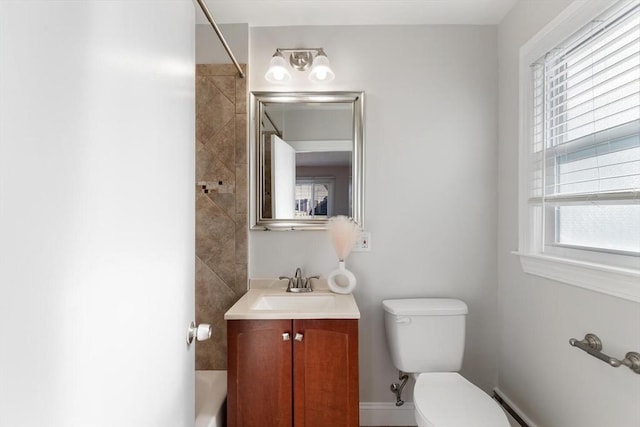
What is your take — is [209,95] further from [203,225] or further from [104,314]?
[104,314]

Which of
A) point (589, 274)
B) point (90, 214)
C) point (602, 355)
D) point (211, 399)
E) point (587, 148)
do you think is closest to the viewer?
point (90, 214)

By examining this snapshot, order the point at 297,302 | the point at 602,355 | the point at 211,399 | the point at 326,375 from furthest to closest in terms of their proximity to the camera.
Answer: the point at 297,302
the point at 211,399
the point at 326,375
the point at 602,355

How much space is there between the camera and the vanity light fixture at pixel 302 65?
2.03m

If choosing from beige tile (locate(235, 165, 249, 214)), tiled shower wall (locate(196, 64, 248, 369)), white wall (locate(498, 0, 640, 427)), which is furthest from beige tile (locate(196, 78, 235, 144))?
white wall (locate(498, 0, 640, 427))

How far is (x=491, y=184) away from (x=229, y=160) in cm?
157

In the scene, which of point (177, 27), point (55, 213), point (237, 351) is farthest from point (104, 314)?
point (237, 351)

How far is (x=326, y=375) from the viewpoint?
1644 millimetres

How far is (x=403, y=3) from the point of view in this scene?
1931 mm

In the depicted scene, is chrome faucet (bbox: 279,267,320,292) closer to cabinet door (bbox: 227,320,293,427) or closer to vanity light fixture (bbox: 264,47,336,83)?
cabinet door (bbox: 227,320,293,427)

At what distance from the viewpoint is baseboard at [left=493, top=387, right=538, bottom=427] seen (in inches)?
70.8

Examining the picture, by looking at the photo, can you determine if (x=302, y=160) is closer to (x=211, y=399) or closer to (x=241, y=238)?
(x=241, y=238)


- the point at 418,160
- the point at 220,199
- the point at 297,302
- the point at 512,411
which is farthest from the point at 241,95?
the point at 512,411

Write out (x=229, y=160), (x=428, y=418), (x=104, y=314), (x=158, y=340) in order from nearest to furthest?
(x=104, y=314)
(x=158, y=340)
(x=428, y=418)
(x=229, y=160)

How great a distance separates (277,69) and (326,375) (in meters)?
1.62
